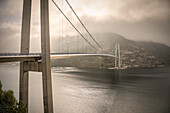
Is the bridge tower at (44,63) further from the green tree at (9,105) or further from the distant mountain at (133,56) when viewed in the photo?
the distant mountain at (133,56)

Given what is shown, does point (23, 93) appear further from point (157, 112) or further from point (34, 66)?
point (157, 112)

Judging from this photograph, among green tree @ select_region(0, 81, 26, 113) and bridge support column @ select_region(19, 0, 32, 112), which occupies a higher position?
bridge support column @ select_region(19, 0, 32, 112)

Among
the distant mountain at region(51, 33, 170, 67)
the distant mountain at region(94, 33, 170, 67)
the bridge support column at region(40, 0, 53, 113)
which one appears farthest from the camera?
the distant mountain at region(94, 33, 170, 67)

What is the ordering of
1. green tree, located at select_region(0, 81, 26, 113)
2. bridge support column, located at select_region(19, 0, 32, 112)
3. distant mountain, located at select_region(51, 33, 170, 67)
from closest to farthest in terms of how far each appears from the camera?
1. green tree, located at select_region(0, 81, 26, 113)
2. bridge support column, located at select_region(19, 0, 32, 112)
3. distant mountain, located at select_region(51, 33, 170, 67)

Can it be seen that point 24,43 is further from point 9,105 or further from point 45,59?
point 9,105

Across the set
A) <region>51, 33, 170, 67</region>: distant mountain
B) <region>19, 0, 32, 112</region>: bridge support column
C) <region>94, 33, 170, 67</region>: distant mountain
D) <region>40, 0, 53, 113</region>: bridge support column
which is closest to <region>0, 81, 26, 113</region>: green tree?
<region>19, 0, 32, 112</region>: bridge support column

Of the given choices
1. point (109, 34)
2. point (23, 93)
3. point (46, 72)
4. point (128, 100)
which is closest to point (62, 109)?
point (23, 93)

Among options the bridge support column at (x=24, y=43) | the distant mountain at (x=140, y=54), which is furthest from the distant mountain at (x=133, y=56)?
the bridge support column at (x=24, y=43)

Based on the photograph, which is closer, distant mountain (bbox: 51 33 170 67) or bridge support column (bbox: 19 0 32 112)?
bridge support column (bbox: 19 0 32 112)

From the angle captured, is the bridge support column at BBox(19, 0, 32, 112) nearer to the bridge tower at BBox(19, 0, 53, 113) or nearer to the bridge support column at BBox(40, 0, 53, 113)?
the bridge tower at BBox(19, 0, 53, 113)

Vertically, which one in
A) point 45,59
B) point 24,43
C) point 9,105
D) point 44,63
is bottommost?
point 9,105

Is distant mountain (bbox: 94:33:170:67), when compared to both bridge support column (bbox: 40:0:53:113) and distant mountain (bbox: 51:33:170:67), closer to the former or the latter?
distant mountain (bbox: 51:33:170:67)

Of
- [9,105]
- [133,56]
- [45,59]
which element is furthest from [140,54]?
[9,105]
